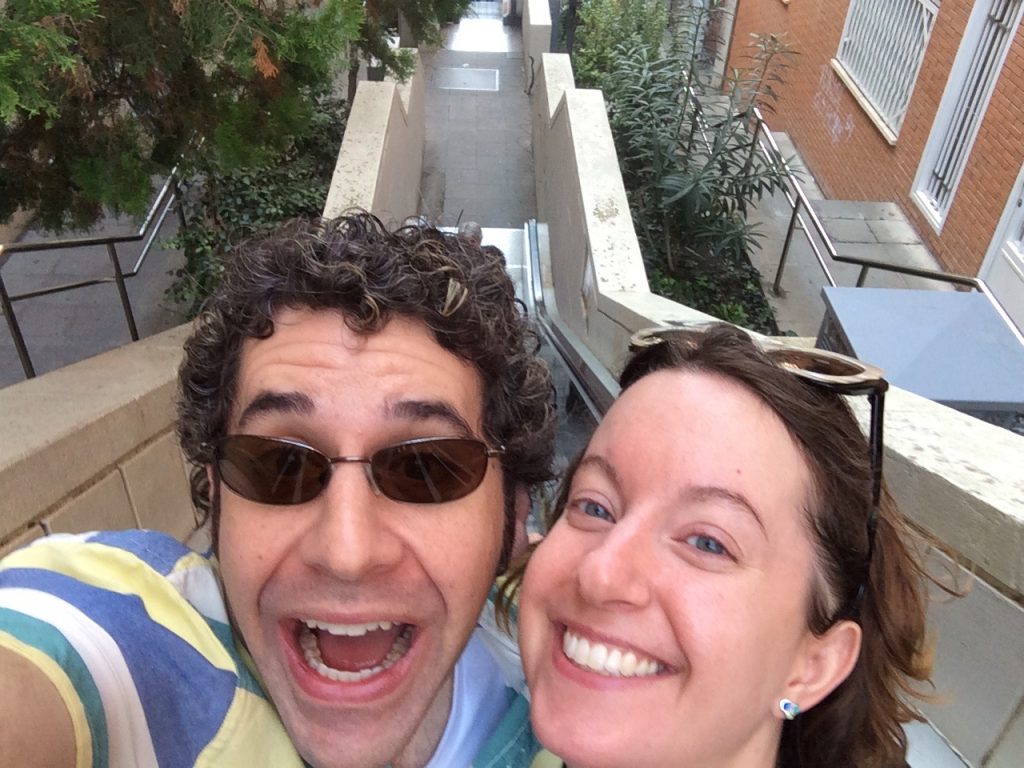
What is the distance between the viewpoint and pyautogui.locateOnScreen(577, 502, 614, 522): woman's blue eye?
1431 mm

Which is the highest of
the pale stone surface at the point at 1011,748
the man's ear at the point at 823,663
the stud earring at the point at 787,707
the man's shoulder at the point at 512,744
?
the man's ear at the point at 823,663

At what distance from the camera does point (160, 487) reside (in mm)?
3162

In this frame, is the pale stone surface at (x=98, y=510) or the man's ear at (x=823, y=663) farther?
the pale stone surface at (x=98, y=510)

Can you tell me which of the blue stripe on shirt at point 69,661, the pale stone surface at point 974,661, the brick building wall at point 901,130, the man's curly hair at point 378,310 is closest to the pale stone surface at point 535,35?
the brick building wall at point 901,130

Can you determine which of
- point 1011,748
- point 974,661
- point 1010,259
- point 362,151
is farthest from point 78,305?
point 1010,259

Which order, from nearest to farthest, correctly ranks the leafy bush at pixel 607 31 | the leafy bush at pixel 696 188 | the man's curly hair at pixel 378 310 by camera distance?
the man's curly hair at pixel 378 310, the leafy bush at pixel 696 188, the leafy bush at pixel 607 31

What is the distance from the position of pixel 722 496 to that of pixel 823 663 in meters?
0.40

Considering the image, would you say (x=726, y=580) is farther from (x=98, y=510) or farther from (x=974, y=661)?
(x=98, y=510)

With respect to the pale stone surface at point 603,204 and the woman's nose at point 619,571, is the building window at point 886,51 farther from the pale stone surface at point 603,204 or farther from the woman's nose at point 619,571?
the woman's nose at point 619,571

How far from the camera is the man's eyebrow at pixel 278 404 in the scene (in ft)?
4.54

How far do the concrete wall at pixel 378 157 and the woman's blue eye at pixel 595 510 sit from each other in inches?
107

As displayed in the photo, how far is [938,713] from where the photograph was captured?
2.12 m

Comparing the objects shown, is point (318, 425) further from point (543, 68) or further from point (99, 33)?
point (543, 68)

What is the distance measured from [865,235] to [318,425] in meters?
8.48
